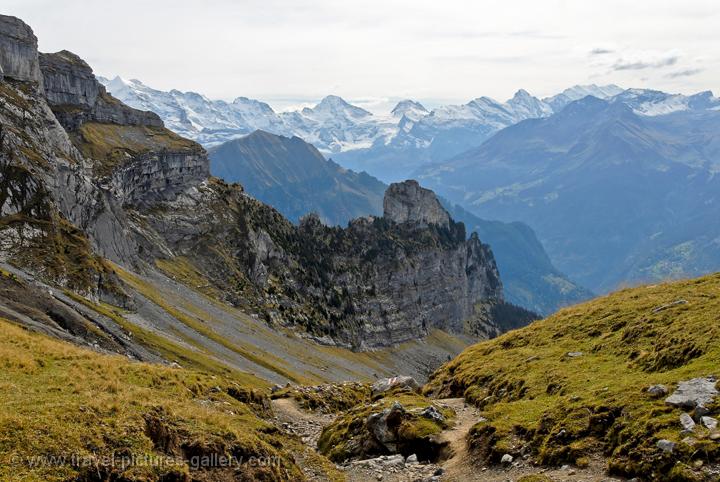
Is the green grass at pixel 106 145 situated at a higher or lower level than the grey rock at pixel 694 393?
higher

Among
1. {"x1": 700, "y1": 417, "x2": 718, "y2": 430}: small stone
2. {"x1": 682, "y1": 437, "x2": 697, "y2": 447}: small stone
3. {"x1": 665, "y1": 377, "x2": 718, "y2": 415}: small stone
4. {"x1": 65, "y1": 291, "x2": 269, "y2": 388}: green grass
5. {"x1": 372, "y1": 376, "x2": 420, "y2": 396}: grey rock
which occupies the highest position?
{"x1": 665, "y1": 377, "x2": 718, "y2": 415}: small stone

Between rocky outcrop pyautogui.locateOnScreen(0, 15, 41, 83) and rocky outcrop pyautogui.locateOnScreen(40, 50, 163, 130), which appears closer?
rocky outcrop pyautogui.locateOnScreen(0, 15, 41, 83)

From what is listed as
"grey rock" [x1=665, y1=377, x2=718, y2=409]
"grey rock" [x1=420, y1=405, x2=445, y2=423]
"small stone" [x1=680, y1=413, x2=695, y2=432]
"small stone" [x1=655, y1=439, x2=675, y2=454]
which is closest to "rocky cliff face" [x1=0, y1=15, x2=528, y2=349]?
"grey rock" [x1=420, y1=405, x2=445, y2=423]

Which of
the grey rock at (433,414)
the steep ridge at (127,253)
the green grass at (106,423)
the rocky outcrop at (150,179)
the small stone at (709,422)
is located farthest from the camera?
the rocky outcrop at (150,179)

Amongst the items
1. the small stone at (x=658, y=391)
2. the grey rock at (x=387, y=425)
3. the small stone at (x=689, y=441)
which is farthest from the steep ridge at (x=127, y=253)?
the small stone at (x=689, y=441)

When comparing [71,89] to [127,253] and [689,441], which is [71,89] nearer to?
[127,253]

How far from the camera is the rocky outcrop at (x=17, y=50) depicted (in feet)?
486

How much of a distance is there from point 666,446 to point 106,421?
71.1 ft

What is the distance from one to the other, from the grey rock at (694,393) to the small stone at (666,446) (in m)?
2.88

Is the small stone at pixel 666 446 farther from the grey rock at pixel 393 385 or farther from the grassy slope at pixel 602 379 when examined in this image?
the grey rock at pixel 393 385

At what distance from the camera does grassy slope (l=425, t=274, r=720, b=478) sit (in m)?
25.0

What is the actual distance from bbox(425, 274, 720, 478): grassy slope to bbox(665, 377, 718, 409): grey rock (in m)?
0.57

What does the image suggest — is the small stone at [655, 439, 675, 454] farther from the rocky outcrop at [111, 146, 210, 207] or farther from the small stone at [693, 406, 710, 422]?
the rocky outcrop at [111, 146, 210, 207]

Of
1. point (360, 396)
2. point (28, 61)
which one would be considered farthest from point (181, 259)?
point (360, 396)
